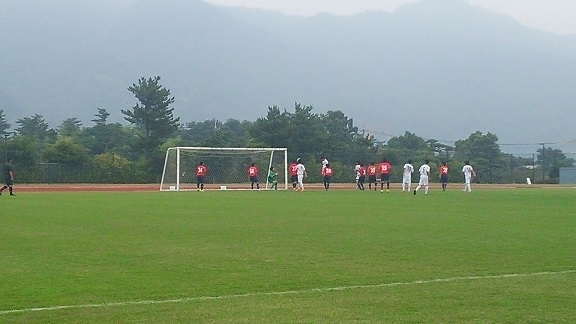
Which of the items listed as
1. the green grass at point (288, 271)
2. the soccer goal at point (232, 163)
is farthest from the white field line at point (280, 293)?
the soccer goal at point (232, 163)

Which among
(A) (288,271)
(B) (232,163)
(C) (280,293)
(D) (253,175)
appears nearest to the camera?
(C) (280,293)

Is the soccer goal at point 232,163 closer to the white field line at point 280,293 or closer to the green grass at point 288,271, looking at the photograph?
the green grass at point 288,271

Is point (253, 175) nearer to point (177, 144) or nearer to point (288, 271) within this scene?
point (177, 144)

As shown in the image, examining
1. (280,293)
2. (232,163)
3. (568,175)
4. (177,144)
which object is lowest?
(280,293)

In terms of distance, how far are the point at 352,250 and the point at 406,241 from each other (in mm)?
1834

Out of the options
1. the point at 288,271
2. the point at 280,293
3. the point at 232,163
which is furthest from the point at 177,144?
the point at 280,293

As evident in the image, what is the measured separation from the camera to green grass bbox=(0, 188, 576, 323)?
8203 mm

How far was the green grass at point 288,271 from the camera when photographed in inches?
323

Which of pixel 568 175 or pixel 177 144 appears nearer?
pixel 568 175

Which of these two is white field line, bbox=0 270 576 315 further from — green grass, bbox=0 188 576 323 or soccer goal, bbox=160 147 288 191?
soccer goal, bbox=160 147 288 191

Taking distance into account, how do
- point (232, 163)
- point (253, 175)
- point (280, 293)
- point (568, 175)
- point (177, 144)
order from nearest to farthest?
1. point (280, 293)
2. point (253, 175)
3. point (232, 163)
4. point (568, 175)
5. point (177, 144)

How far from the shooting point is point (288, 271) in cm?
1100

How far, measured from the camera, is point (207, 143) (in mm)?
77500

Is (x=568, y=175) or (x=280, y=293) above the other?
(x=568, y=175)
